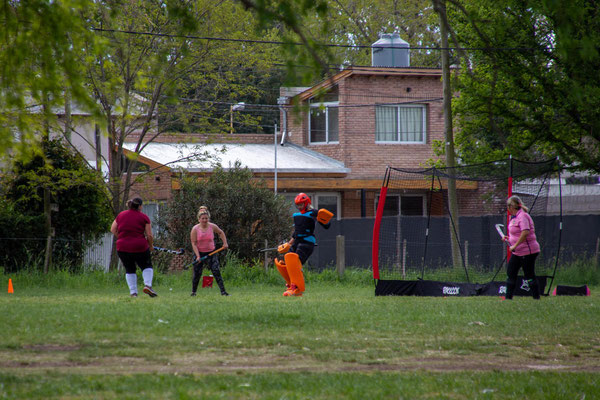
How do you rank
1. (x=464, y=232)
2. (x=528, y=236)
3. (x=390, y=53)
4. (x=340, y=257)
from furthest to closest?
1. (x=390, y=53)
2. (x=464, y=232)
3. (x=340, y=257)
4. (x=528, y=236)

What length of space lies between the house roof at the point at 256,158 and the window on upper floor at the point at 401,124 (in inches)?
94.1

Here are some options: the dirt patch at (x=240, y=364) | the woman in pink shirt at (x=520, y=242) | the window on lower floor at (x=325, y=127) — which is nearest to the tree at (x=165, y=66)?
the window on lower floor at (x=325, y=127)

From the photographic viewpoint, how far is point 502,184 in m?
19.8

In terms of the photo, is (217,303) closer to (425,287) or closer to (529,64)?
(425,287)

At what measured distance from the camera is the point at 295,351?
7836 mm

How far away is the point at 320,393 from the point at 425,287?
10.6 meters

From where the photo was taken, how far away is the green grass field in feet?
20.1

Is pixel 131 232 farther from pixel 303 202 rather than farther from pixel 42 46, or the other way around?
pixel 42 46

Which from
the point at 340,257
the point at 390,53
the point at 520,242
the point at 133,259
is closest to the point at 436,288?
the point at 520,242

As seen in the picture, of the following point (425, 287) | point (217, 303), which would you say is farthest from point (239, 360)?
point (425, 287)

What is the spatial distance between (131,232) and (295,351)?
22.2 ft

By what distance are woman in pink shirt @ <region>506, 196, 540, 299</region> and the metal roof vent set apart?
18829 millimetres

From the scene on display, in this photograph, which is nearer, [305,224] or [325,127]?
[305,224]

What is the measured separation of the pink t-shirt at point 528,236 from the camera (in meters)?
13.8
